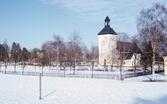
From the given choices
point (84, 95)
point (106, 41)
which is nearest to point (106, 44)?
point (106, 41)

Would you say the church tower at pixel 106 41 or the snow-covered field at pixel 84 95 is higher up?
the church tower at pixel 106 41

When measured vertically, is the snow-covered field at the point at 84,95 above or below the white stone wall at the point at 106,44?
below

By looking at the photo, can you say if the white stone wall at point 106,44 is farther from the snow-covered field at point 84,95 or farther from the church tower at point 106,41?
the snow-covered field at point 84,95

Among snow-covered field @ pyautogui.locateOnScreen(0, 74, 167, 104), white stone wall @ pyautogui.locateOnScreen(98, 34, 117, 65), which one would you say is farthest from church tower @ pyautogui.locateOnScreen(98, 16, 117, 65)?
snow-covered field @ pyautogui.locateOnScreen(0, 74, 167, 104)

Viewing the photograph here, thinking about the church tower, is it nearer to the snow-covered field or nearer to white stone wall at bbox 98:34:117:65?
white stone wall at bbox 98:34:117:65

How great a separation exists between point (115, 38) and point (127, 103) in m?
66.9

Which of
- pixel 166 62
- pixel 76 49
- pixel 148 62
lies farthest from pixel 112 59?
pixel 166 62

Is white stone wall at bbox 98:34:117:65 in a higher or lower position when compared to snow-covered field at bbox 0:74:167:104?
higher

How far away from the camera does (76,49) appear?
250 feet

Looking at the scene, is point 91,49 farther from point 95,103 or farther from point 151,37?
point 95,103

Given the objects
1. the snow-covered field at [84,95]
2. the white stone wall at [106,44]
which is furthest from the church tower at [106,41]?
the snow-covered field at [84,95]

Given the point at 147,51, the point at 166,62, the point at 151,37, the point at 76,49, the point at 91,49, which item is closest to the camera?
the point at 151,37

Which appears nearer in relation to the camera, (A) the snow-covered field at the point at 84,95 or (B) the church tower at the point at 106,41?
(A) the snow-covered field at the point at 84,95

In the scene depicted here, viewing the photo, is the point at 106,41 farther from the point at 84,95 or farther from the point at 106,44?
the point at 84,95
